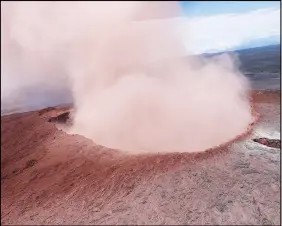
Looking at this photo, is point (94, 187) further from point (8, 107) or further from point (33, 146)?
point (8, 107)

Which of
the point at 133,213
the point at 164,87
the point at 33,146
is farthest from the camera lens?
the point at 164,87

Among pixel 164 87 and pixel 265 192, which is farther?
pixel 164 87

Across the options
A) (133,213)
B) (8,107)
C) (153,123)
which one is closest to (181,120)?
(153,123)

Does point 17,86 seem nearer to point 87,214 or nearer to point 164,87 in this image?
point 164,87

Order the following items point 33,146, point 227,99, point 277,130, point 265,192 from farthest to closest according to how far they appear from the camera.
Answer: point 227,99 → point 277,130 → point 33,146 → point 265,192

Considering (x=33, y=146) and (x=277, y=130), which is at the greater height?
(x=33, y=146)

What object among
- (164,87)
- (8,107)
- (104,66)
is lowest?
(8,107)

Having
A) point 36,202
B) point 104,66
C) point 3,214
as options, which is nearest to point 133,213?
point 36,202
